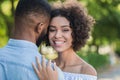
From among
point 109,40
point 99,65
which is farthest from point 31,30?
point 99,65

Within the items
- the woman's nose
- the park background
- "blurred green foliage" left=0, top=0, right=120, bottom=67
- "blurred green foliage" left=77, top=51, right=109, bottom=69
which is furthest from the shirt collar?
"blurred green foliage" left=77, top=51, right=109, bottom=69

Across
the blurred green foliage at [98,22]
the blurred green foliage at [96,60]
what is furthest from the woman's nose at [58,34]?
the blurred green foliage at [96,60]

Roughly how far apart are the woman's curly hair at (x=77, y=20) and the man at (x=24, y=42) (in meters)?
0.91

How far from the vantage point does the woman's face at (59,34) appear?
4.23 meters

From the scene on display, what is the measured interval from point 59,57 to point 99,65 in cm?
2048

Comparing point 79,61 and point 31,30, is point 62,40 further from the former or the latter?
point 31,30

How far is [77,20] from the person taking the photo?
434 centimetres

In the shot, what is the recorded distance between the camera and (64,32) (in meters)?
4.26

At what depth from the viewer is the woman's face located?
4227 millimetres

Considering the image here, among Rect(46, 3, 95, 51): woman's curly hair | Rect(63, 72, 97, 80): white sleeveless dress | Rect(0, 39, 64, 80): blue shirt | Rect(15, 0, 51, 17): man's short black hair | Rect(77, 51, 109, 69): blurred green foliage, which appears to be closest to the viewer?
Rect(0, 39, 64, 80): blue shirt

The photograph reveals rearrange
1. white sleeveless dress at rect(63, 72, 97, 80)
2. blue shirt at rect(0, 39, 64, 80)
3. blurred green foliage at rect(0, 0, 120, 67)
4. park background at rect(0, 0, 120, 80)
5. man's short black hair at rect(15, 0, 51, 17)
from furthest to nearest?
blurred green foliage at rect(0, 0, 120, 67) → park background at rect(0, 0, 120, 80) → white sleeveless dress at rect(63, 72, 97, 80) → man's short black hair at rect(15, 0, 51, 17) → blue shirt at rect(0, 39, 64, 80)

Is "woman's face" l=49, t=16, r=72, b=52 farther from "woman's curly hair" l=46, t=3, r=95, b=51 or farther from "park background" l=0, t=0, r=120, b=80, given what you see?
"park background" l=0, t=0, r=120, b=80

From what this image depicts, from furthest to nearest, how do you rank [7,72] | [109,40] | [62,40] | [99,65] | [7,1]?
1. [99,65]
2. [109,40]
3. [7,1]
4. [62,40]
5. [7,72]

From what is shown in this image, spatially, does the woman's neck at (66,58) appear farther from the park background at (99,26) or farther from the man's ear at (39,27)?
the park background at (99,26)
